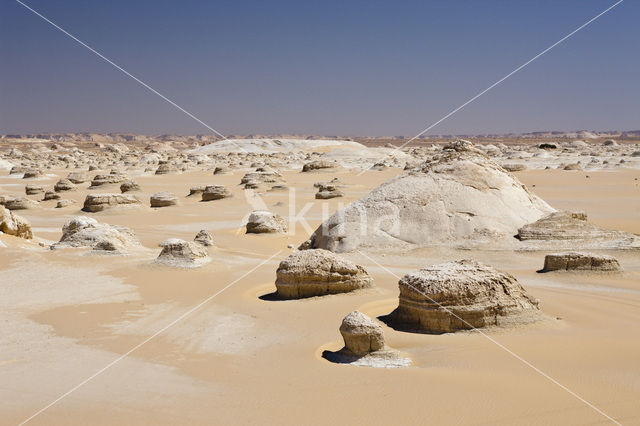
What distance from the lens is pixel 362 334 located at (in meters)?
4.71

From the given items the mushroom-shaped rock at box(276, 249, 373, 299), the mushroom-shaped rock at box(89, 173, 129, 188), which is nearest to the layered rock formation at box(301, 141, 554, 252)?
the mushroom-shaped rock at box(276, 249, 373, 299)

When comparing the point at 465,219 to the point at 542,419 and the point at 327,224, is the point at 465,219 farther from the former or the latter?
the point at 542,419

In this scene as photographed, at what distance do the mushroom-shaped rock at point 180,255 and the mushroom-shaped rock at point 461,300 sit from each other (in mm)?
4246

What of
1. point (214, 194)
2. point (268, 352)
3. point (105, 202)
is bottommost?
point (268, 352)

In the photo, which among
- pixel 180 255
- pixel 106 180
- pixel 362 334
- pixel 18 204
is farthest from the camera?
pixel 106 180

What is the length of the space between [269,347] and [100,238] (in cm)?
604

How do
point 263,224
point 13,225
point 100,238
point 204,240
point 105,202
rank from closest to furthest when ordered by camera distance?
1. point 100,238
2. point 204,240
3. point 13,225
4. point 263,224
5. point 105,202

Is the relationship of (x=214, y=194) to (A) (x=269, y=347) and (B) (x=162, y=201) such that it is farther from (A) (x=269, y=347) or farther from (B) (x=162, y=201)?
(A) (x=269, y=347)

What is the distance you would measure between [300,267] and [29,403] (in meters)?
3.67

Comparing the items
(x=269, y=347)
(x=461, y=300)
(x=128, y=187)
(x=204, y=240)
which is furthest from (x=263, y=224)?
(x=128, y=187)

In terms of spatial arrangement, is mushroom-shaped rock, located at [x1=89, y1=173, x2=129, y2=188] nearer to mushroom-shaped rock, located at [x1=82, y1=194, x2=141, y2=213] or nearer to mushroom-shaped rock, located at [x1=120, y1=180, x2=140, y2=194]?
mushroom-shaped rock, located at [x1=120, y1=180, x2=140, y2=194]

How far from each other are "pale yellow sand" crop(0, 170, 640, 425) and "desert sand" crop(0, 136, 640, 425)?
0.02 m

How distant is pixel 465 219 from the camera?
10359 mm

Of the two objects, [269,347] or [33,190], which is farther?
[33,190]
